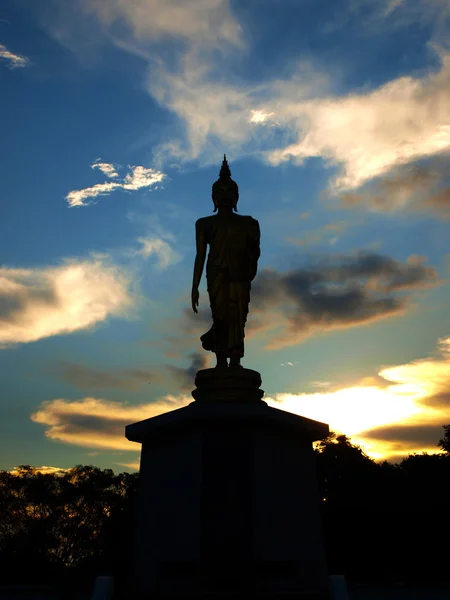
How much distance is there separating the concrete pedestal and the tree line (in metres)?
16.5

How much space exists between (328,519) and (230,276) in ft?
81.5

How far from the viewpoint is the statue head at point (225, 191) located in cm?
1027

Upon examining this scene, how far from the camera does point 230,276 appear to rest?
32.0 ft

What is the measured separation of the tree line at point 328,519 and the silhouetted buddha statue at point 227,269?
16.6 metres

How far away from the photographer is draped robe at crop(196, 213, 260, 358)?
9648mm

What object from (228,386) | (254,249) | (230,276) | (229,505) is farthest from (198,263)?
(229,505)

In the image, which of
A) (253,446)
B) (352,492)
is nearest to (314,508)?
(253,446)

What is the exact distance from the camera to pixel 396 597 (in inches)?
355

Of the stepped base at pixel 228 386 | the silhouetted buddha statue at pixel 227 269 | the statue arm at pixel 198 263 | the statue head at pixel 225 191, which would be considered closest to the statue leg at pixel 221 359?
the silhouetted buddha statue at pixel 227 269

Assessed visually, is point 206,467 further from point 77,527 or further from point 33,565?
point 77,527

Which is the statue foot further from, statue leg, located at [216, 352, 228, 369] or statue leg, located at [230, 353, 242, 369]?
statue leg, located at [230, 353, 242, 369]

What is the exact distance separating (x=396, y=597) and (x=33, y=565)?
30.1 m

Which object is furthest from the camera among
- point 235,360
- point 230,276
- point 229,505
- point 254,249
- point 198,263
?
point 198,263

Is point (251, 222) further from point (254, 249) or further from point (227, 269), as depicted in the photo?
point (227, 269)
